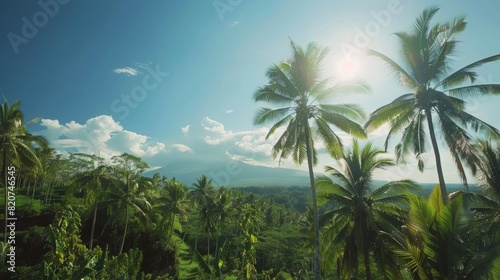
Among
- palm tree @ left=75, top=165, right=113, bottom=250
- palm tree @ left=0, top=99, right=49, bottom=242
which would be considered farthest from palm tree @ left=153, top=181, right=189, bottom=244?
palm tree @ left=0, top=99, right=49, bottom=242

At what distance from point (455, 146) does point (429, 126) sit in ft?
4.85

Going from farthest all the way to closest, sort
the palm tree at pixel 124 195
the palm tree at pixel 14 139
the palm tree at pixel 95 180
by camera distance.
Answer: the palm tree at pixel 124 195 → the palm tree at pixel 95 180 → the palm tree at pixel 14 139

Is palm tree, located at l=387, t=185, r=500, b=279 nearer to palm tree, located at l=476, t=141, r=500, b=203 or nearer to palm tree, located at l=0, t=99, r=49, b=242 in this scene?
palm tree, located at l=476, t=141, r=500, b=203

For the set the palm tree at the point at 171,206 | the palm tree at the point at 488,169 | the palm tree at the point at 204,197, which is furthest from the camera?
the palm tree at the point at 204,197

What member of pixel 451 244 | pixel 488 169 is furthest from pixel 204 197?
pixel 451 244

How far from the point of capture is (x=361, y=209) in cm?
1358

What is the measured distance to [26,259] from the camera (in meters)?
23.5

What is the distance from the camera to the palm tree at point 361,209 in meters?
13.0

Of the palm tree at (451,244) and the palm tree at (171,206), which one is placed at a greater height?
the palm tree at (451,244)

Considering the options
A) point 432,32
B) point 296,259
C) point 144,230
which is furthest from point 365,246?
point 144,230

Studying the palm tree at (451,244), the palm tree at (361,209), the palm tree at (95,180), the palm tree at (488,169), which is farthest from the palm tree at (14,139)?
the palm tree at (488,169)

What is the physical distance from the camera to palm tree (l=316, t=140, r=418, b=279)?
513 inches

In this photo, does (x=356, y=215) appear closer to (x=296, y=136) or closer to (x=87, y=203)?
(x=296, y=136)
